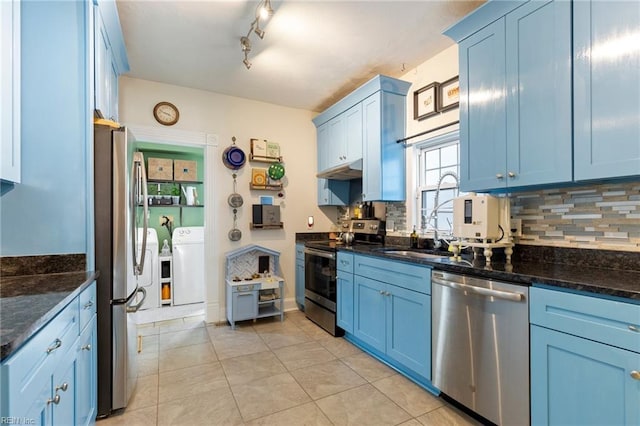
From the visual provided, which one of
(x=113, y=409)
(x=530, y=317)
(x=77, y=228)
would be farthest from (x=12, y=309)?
(x=530, y=317)

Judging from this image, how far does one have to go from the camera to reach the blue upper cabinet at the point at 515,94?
1585mm

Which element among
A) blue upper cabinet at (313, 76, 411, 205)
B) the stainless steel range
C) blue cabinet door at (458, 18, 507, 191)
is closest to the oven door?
the stainless steel range

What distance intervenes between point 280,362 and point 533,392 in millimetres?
1780

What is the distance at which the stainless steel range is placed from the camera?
123 inches

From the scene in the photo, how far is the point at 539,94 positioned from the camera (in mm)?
1666

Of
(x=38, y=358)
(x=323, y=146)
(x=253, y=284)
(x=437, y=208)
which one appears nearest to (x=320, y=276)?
(x=253, y=284)

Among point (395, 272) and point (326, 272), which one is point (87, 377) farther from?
point (326, 272)

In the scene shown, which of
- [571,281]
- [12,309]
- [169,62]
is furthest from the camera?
[169,62]

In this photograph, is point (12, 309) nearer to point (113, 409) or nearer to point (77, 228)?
point (77, 228)

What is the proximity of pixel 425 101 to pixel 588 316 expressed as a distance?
7.18 feet

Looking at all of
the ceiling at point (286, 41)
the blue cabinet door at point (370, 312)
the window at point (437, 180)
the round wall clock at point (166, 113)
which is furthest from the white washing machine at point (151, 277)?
the window at point (437, 180)

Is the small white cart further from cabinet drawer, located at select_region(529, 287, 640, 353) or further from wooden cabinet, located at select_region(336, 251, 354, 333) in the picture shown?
cabinet drawer, located at select_region(529, 287, 640, 353)

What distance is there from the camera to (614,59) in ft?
4.57

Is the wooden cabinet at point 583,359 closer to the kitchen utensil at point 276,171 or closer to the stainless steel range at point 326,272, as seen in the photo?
the stainless steel range at point 326,272
